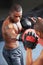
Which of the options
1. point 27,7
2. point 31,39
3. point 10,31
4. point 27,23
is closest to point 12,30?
point 10,31

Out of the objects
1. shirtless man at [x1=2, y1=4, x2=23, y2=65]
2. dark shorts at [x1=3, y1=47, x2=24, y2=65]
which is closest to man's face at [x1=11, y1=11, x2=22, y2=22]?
shirtless man at [x1=2, y1=4, x2=23, y2=65]

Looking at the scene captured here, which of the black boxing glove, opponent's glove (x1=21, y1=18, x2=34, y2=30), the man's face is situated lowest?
the black boxing glove

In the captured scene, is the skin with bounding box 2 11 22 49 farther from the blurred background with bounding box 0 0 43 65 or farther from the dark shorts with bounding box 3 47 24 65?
the blurred background with bounding box 0 0 43 65

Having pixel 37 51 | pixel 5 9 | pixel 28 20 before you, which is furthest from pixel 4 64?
pixel 5 9

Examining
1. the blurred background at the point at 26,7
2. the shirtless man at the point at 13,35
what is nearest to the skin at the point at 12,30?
the shirtless man at the point at 13,35

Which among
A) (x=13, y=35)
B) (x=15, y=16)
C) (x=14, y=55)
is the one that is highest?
(x=15, y=16)

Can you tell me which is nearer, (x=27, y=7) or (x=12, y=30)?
(x=12, y=30)

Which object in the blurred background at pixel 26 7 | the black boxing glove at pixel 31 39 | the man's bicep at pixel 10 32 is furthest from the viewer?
the blurred background at pixel 26 7

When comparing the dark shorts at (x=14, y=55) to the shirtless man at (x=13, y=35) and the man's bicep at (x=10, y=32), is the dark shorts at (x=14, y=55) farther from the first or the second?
the man's bicep at (x=10, y=32)

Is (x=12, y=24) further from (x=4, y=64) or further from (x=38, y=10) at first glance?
(x=38, y=10)

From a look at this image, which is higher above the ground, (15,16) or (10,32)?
(15,16)

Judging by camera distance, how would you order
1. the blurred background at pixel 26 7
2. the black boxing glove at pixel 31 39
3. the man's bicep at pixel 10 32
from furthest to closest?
the blurred background at pixel 26 7 < the man's bicep at pixel 10 32 < the black boxing glove at pixel 31 39

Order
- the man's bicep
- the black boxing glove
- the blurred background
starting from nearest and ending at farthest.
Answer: the black boxing glove < the man's bicep < the blurred background

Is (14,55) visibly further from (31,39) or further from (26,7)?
(26,7)
